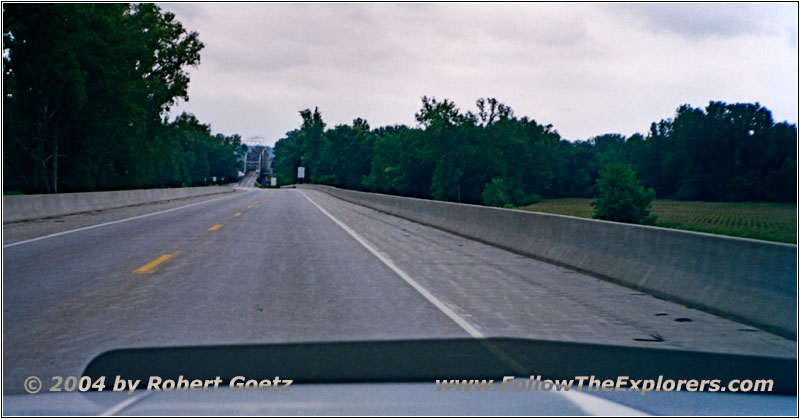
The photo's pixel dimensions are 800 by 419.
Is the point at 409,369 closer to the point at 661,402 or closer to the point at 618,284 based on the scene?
the point at 661,402

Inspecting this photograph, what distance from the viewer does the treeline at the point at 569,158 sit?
281ft

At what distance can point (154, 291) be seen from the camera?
380 inches

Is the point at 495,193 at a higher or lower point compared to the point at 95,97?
lower

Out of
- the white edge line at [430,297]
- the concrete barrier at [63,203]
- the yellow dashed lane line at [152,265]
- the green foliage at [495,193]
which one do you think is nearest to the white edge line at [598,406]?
the white edge line at [430,297]

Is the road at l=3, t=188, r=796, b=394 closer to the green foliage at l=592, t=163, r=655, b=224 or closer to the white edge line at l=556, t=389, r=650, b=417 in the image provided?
the white edge line at l=556, t=389, r=650, b=417

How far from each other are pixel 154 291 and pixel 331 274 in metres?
2.97

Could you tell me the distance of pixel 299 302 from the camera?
895cm

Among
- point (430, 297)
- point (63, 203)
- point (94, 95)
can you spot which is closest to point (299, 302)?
point (430, 297)

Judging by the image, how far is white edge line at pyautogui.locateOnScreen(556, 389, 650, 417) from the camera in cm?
412

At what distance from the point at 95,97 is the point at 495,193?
2934 inches

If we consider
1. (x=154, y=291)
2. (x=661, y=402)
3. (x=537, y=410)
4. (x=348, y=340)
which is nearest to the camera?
(x=537, y=410)

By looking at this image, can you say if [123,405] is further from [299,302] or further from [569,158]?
[569,158]

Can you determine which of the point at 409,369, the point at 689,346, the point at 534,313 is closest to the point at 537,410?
the point at 409,369

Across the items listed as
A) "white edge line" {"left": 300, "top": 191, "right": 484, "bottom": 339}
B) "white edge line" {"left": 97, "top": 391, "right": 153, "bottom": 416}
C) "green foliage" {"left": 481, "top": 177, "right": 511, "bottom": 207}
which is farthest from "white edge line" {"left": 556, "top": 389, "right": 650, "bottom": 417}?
"green foliage" {"left": 481, "top": 177, "right": 511, "bottom": 207}
